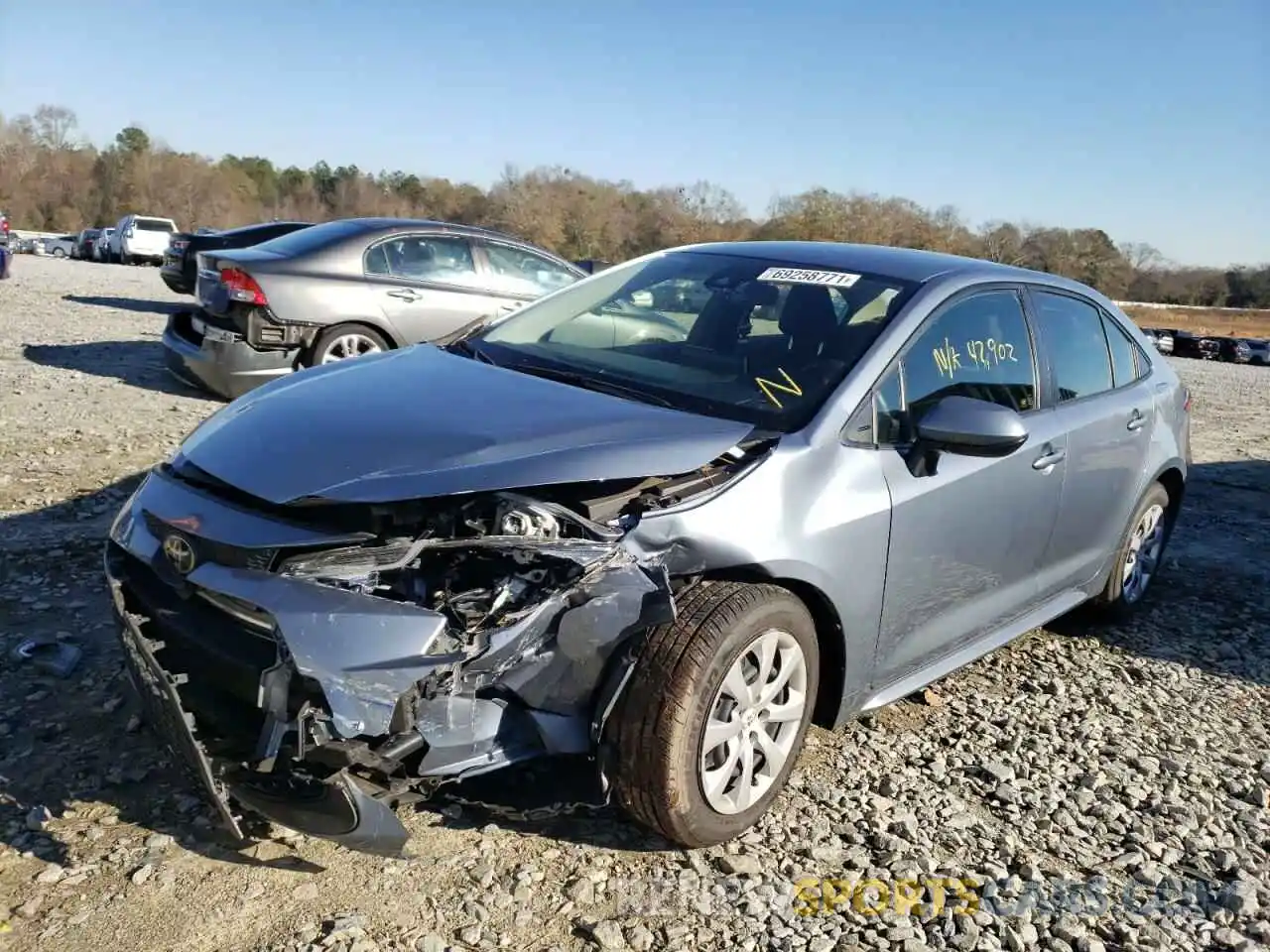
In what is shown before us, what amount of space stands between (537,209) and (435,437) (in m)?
77.0

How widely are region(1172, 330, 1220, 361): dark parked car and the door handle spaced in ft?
100

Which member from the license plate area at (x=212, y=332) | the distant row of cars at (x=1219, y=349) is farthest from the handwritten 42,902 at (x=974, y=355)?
the distant row of cars at (x=1219, y=349)

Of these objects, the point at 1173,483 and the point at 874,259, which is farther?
the point at 1173,483

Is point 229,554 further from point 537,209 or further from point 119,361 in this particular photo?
point 537,209

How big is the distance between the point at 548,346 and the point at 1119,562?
113 inches

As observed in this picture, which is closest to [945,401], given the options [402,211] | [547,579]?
[547,579]

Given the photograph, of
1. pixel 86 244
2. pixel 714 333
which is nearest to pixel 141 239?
pixel 86 244

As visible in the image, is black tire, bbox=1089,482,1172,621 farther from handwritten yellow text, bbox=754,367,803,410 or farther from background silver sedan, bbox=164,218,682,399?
background silver sedan, bbox=164,218,682,399

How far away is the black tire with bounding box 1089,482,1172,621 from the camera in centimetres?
471

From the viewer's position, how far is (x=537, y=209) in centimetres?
7681

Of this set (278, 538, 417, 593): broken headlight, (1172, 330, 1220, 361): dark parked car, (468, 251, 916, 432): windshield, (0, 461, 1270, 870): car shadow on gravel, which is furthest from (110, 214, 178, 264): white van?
(278, 538, 417, 593): broken headlight

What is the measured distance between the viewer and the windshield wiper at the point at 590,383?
3.23 m

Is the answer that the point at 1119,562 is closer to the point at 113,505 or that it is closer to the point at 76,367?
the point at 113,505

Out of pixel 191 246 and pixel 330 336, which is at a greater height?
pixel 191 246
